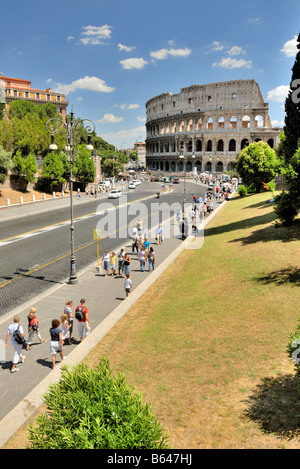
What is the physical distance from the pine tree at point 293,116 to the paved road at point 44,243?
41.3 feet

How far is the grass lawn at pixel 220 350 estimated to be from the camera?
582 centimetres

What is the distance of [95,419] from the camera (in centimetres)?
432

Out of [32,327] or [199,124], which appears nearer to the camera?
[32,327]

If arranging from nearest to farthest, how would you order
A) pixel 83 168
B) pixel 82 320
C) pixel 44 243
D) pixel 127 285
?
pixel 82 320, pixel 127 285, pixel 44 243, pixel 83 168

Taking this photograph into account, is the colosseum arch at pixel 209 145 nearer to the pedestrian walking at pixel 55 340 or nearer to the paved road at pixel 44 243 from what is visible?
the paved road at pixel 44 243

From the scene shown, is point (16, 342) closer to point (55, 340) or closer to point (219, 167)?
point (55, 340)

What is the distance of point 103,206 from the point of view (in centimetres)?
4350

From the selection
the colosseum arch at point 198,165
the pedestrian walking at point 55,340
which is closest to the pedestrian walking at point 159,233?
the pedestrian walking at point 55,340

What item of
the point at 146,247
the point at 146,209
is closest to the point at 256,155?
the point at 146,209

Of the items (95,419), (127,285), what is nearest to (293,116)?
(127,285)

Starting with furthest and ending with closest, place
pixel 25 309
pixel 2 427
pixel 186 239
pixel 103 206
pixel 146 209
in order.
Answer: pixel 103 206 < pixel 146 209 < pixel 186 239 < pixel 25 309 < pixel 2 427

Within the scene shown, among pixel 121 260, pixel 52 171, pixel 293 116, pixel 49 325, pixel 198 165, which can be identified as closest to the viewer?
pixel 49 325

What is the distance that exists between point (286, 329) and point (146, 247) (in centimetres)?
1079

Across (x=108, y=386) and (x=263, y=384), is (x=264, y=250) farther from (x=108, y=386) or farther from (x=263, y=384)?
(x=108, y=386)
